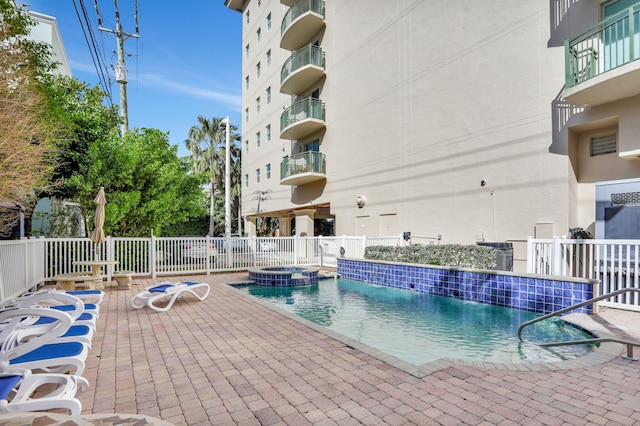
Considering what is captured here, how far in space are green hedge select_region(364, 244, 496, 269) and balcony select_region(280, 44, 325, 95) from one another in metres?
12.6

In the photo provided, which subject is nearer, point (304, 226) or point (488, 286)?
point (488, 286)

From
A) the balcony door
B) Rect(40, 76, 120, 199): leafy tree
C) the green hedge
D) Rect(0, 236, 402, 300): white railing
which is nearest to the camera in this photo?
the balcony door

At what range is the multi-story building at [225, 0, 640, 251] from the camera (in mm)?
8828

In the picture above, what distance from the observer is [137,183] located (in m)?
12.7

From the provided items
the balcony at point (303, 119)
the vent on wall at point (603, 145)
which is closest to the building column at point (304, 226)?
the balcony at point (303, 119)

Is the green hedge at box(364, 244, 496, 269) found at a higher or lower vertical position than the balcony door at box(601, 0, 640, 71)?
lower

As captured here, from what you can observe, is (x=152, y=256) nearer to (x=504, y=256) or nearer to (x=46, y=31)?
(x=504, y=256)

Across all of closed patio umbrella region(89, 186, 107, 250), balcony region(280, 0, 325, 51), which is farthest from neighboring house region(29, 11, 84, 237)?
balcony region(280, 0, 325, 51)

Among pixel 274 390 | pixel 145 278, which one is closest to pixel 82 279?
pixel 145 278

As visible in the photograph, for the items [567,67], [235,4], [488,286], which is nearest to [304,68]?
[567,67]

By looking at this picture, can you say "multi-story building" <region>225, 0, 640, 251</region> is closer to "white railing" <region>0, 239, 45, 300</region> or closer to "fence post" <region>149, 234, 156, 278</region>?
"fence post" <region>149, 234, 156, 278</region>

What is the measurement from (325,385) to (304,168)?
1688 cm

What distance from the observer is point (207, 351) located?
14.5 ft

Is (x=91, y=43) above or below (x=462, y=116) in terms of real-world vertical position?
above
